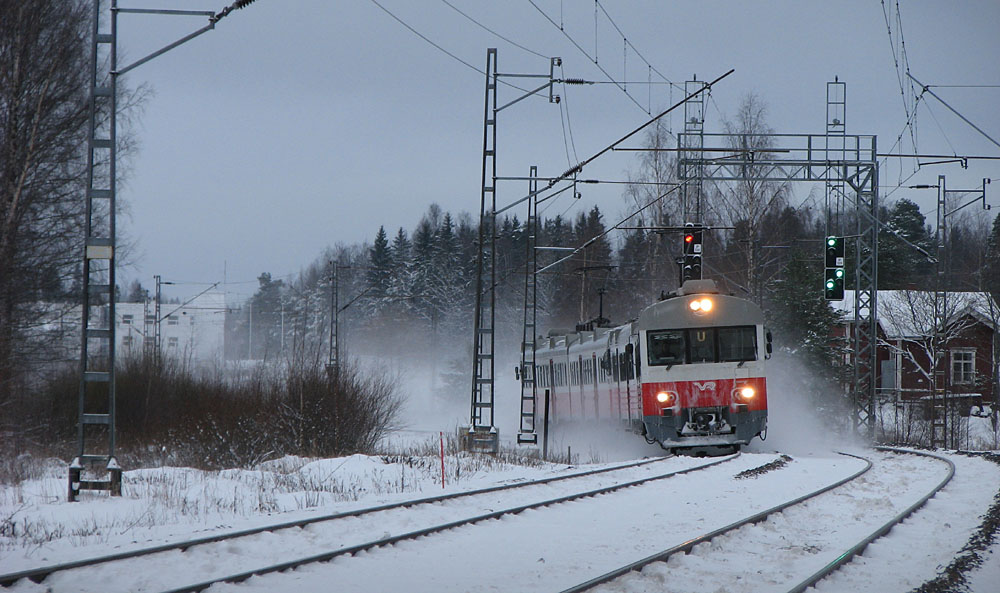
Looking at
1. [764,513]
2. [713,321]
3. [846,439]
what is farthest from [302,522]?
[846,439]

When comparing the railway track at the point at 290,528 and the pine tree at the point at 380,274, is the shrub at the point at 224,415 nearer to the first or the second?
the railway track at the point at 290,528

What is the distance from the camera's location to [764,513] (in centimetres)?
1241

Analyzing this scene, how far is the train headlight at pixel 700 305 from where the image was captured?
22.0 metres

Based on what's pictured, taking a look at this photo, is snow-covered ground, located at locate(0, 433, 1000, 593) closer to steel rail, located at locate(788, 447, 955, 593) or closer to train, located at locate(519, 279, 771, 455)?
steel rail, located at locate(788, 447, 955, 593)

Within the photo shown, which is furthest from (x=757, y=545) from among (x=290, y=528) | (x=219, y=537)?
(x=219, y=537)

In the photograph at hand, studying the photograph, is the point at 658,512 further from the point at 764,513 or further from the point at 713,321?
the point at 713,321

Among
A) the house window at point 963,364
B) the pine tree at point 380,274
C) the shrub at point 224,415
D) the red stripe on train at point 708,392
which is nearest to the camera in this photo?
the red stripe on train at point 708,392

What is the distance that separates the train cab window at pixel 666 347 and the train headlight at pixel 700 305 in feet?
1.89

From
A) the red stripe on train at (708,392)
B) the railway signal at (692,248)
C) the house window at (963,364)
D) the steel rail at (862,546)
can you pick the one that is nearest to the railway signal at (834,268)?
the railway signal at (692,248)

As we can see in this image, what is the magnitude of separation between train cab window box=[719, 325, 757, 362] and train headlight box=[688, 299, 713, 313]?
1.81ft

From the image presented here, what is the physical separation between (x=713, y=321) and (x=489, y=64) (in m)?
7.95

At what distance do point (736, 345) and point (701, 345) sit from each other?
2.43 ft

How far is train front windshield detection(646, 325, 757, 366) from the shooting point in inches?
864

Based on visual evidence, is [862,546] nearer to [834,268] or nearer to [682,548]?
[682,548]
